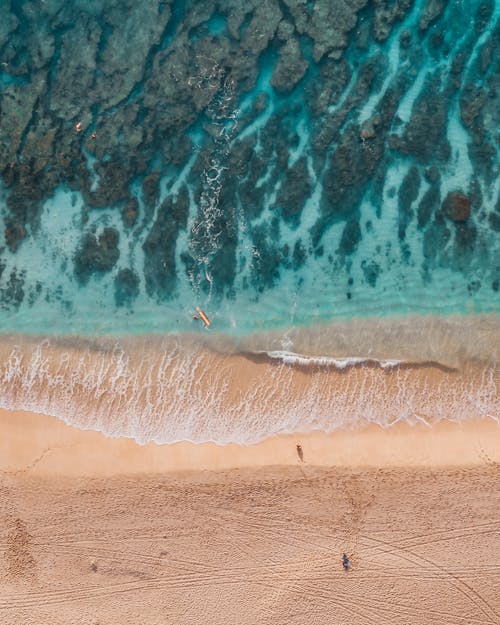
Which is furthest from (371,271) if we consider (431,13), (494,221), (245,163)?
(431,13)

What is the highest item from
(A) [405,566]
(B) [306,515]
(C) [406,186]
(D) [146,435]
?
(C) [406,186]

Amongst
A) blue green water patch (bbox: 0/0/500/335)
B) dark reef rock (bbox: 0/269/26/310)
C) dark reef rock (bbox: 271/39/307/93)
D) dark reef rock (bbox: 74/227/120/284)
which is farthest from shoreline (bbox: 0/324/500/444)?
dark reef rock (bbox: 271/39/307/93)

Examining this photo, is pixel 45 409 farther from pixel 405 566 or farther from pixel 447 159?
pixel 447 159

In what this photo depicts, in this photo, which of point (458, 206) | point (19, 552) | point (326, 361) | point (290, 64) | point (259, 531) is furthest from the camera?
point (290, 64)

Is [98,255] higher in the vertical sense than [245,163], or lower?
lower

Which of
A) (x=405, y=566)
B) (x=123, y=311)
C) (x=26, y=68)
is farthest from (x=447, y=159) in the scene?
(x=26, y=68)

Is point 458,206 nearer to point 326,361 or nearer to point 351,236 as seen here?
point 351,236

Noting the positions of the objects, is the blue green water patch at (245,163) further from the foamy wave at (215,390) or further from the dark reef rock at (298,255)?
the foamy wave at (215,390)
